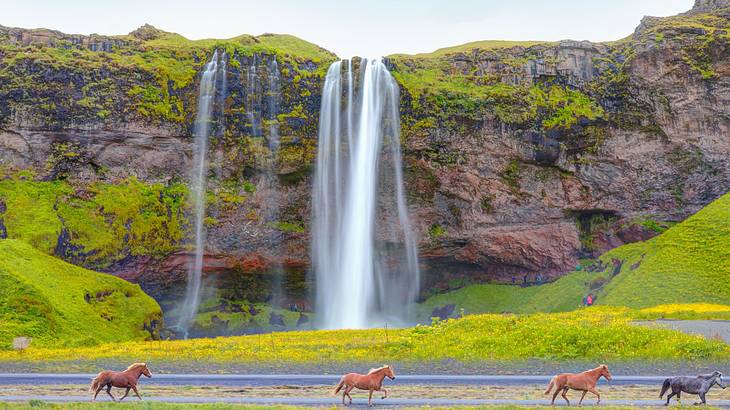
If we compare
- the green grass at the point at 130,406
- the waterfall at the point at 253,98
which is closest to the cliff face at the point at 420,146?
the waterfall at the point at 253,98

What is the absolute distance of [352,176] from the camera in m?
64.5

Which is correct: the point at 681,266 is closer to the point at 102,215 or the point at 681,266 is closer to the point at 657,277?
the point at 657,277

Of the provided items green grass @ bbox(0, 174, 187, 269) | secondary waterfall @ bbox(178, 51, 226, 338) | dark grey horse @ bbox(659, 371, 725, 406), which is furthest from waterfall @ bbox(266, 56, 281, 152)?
dark grey horse @ bbox(659, 371, 725, 406)

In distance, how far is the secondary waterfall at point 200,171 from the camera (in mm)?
64500

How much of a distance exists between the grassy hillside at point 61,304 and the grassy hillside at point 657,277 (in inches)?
1290

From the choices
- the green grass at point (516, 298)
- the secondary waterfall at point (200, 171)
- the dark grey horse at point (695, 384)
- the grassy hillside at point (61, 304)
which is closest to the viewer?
the dark grey horse at point (695, 384)

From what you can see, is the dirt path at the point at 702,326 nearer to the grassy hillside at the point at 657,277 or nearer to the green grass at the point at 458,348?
the green grass at the point at 458,348

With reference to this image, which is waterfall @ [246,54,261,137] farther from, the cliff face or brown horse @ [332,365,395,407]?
brown horse @ [332,365,395,407]

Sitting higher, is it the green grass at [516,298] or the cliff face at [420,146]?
the cliff face at [420,146]

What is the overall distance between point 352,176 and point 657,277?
93.7 ft

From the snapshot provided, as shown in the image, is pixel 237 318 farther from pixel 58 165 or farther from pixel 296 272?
pixel 58 165

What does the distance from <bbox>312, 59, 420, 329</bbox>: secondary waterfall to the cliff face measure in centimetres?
162

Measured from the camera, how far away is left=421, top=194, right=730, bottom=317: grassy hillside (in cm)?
4953

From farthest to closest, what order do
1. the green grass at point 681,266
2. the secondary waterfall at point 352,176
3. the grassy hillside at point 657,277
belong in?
1. the secondary waterfall at point 352,176
2. the grassy hillside at point 657,277
3. the green grass at point 681,266
